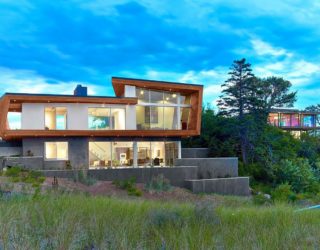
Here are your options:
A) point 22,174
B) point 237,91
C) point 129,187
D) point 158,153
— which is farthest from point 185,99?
point 22,174

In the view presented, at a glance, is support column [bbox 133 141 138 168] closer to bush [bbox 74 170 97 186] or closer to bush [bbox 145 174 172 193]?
bush [bbox 145 174 172 193]

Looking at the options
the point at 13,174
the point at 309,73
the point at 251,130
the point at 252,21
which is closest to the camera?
the point at 13,174

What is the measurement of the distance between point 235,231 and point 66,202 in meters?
3.10

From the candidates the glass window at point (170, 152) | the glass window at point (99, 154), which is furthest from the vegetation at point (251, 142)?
the glass window at point (99, 154)

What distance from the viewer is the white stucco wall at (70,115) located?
23.9m

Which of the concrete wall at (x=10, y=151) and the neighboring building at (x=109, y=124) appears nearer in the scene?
the neighboring building at (x=109, y=124)

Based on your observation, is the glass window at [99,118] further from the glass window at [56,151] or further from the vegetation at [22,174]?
the vegetation at [22,174]

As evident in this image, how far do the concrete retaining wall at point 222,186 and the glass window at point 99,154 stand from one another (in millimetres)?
6011

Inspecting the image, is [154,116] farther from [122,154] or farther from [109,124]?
[122,154]

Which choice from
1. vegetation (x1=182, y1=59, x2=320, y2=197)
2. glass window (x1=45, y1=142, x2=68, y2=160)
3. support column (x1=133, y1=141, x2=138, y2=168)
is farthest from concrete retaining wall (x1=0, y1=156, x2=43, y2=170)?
vegetation (x1=182, y1=59, x2=320, y2=197)

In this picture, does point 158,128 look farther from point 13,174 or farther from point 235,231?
point 235,231

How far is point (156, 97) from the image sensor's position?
2741 cm

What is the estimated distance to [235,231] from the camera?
4.45 metres

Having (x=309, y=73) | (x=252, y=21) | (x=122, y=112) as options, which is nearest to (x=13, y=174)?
(x=122, y=112)
